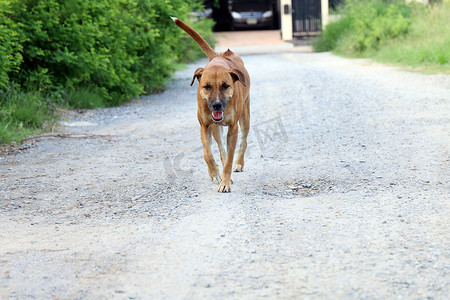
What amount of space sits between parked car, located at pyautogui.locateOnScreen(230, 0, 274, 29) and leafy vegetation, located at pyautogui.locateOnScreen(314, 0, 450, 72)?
1380 centimetres

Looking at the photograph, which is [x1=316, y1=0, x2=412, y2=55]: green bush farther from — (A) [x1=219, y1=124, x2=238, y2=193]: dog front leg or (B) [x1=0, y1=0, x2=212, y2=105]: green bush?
(A) [x1=219, y1=124, x2=238, y2=193]: dog front leg

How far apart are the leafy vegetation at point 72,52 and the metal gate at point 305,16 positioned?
59.4 ft

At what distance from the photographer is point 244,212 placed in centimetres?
495

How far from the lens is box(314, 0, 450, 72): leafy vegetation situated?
15.2m

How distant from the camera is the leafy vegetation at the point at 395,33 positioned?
1525cm

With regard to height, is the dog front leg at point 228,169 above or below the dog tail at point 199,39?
below

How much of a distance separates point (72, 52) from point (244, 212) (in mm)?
6457

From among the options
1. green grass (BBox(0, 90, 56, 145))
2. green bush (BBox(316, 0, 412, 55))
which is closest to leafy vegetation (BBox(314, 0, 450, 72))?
green bush (BBox(316, 0, 412, 55))

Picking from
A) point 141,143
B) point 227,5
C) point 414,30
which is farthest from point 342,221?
point 227,5

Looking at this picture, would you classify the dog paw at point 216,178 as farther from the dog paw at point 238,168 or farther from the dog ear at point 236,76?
the dog ear at point 236,76

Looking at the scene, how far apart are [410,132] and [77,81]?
19.4 ft

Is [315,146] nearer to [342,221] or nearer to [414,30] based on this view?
[342,221]

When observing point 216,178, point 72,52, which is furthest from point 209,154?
point 72,52

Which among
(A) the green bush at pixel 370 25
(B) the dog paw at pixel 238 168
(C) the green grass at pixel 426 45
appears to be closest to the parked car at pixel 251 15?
(A) the green bush at pixel 370 25
